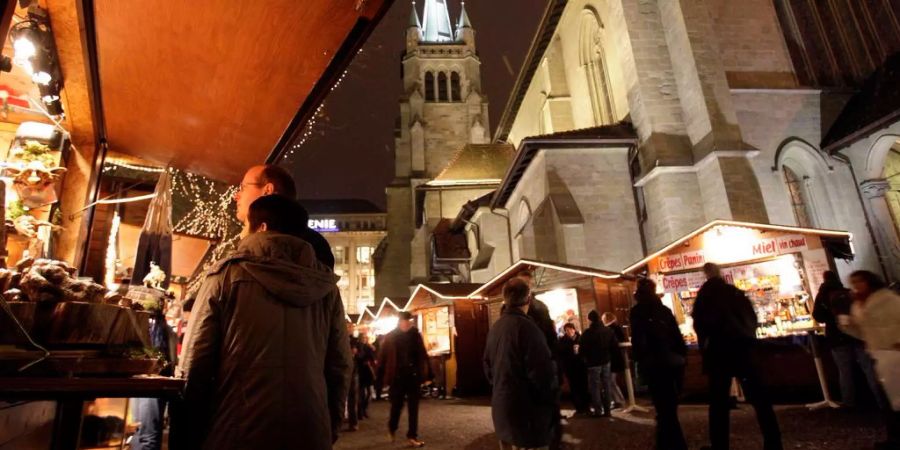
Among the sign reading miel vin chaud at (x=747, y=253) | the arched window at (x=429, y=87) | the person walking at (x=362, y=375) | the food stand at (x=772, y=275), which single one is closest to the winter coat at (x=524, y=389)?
the sign reading miel vin chaud at (x=747, y=253)

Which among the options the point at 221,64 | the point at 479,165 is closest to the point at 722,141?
the point at 221,64

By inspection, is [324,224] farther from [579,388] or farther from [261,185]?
[261,185]

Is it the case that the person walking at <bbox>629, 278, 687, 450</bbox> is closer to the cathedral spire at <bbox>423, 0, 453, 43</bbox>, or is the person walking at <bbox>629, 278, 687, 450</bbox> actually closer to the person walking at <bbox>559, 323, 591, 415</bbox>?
the person walking at <bbox>559, 323, 591, 415</bbox>

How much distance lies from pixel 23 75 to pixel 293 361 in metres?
4.19

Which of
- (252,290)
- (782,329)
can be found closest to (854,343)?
(782,329)

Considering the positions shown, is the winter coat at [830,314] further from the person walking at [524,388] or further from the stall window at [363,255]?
the stall window at [363,255]

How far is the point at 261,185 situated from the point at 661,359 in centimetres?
413

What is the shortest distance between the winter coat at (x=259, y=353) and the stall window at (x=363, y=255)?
5654 cm

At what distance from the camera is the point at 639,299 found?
5020mm

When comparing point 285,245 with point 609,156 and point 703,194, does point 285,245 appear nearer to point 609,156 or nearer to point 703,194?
point 703,194

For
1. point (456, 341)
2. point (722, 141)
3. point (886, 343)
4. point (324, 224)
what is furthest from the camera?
point (324, 224)

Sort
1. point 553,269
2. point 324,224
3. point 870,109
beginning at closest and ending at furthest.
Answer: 1. point 553,269
2. point 870,109
3. point 324,224

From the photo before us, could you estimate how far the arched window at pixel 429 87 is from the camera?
39.2m

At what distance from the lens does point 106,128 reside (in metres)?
4.43
